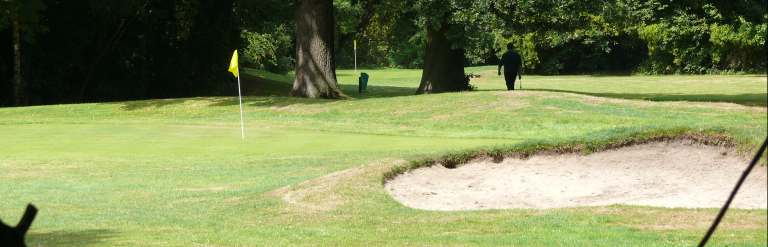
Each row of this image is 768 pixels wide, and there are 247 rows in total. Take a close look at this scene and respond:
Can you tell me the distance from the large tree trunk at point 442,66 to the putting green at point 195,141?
10.2 metres

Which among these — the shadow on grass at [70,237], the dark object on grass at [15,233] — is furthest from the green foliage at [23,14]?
the dark object on grass at [15,233]

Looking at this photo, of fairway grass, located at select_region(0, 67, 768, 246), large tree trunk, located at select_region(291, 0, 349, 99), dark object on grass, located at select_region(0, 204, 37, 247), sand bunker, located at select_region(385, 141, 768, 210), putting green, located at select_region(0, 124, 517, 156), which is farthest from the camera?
large tree trunk, located at select_region(291, 0, 349, 99)

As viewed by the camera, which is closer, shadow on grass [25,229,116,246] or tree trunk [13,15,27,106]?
shadow on grass [25,229,116,246]

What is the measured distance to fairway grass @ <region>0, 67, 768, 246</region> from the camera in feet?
24.7

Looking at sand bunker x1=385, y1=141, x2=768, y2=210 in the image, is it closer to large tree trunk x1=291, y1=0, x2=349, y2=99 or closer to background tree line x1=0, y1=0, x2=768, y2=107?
background tree line x1=0, y1=0, x2=768, y2=107

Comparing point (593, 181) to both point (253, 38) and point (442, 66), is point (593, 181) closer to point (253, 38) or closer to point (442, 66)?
point (442, 66)

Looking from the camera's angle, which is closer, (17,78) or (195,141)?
(195,141)

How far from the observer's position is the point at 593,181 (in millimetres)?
10414

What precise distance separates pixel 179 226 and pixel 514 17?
20454 millimetres

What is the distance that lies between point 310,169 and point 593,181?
4.62 meters

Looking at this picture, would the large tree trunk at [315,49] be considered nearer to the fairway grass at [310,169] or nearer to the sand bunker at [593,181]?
the fairway grass at [310,169]

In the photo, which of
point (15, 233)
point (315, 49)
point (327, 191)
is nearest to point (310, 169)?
point (327, 191)

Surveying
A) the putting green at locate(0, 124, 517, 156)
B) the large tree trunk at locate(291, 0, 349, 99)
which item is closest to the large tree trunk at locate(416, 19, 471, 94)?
the large tree trunk at locate(291, 0, 349, 99)

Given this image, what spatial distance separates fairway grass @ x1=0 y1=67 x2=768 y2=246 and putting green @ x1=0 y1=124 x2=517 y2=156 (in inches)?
1.9
